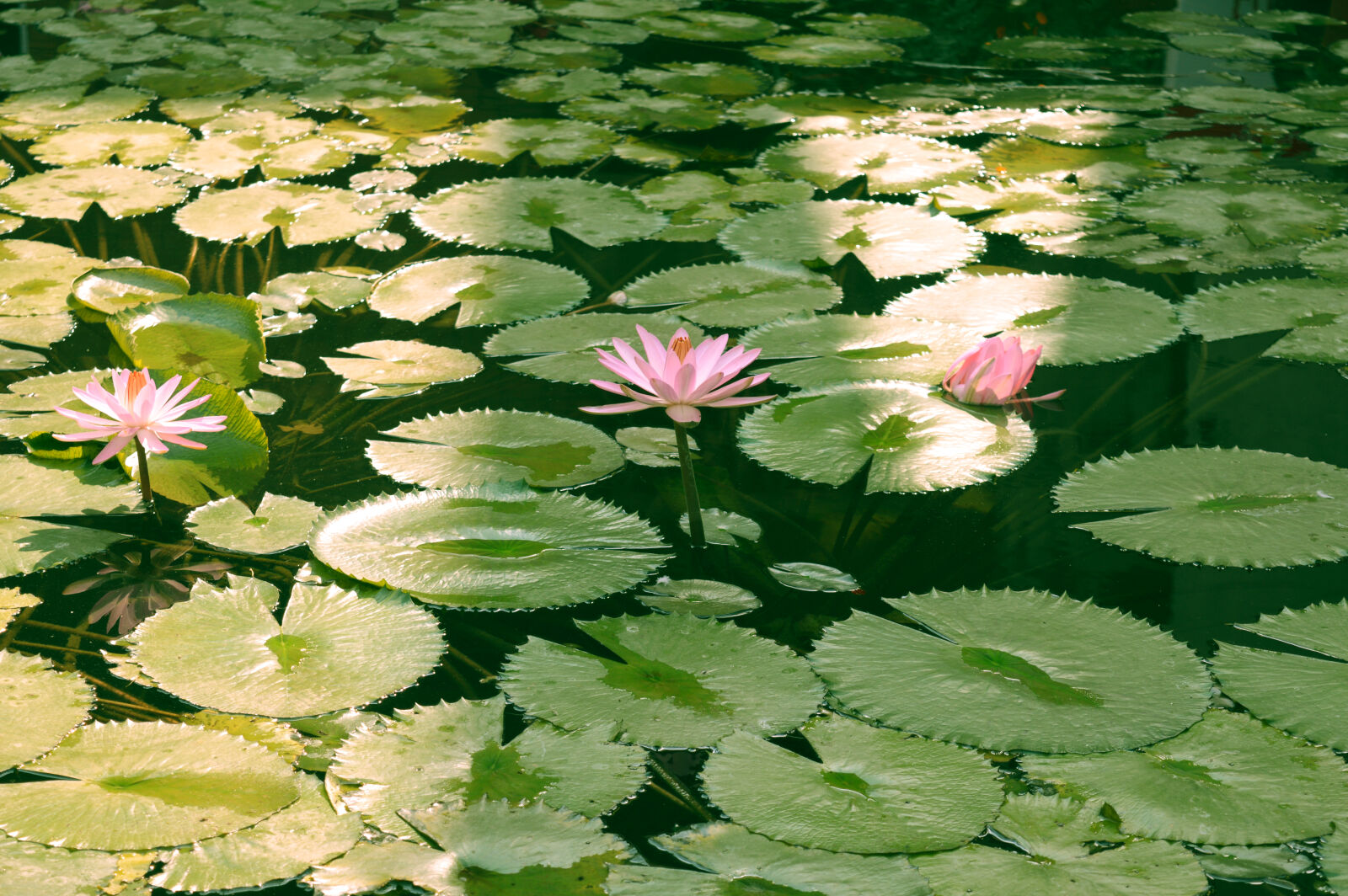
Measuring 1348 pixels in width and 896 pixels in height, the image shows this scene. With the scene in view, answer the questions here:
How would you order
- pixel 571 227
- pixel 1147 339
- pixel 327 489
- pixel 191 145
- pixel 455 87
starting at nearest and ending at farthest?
pixel 327 489 → pixel 1147 339 → pixel 571 227 → pixel 191 145 → pixel 455 87

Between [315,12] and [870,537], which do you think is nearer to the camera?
[870,537]

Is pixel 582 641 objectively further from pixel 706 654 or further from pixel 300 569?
Result: pixel 300 569

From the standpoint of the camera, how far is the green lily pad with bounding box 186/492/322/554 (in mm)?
1302

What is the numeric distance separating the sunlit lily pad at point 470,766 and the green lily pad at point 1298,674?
55cm

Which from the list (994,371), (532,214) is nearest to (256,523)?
(994,371)

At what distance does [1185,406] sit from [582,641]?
95 cm

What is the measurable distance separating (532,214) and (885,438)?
1.03 m

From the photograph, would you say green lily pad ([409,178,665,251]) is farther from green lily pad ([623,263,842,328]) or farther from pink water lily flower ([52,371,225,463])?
pink water lily flower ([52,371,225,463])

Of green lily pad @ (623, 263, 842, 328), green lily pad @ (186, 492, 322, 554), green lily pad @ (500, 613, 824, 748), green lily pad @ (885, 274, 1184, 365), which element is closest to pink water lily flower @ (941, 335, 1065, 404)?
green lily pad @ (885, 274, 1184, 365)

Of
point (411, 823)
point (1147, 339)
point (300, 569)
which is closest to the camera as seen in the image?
point (411, 823)

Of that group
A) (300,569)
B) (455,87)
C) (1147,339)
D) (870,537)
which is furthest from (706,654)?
(455,87)

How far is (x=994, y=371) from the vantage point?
1.56 meters

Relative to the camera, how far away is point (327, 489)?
142cm

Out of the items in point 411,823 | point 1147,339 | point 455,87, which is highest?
point 455,87
